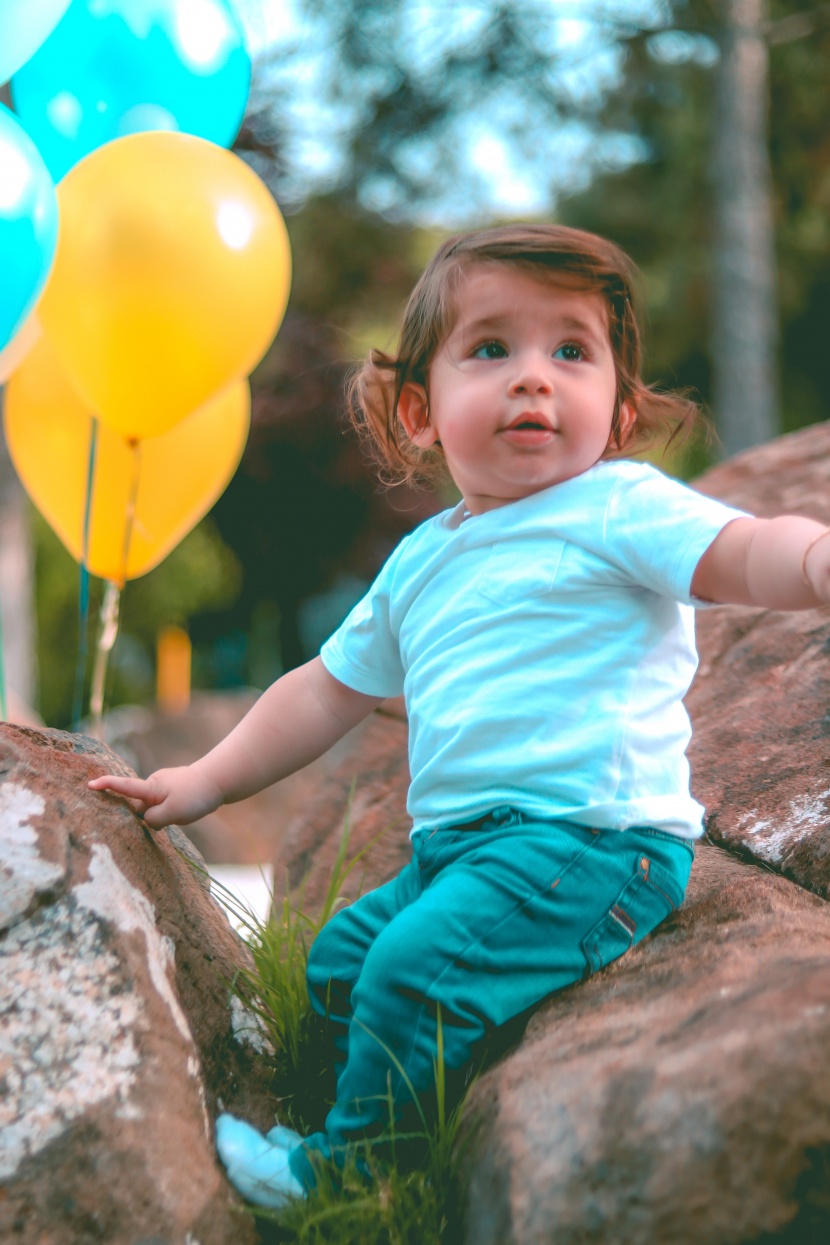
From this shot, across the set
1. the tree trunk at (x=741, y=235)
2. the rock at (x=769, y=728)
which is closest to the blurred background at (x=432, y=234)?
the tree trunk at (x=741, y=235)

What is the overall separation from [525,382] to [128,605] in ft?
33.9

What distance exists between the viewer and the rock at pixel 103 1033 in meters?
1.11

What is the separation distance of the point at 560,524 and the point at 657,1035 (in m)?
0.67

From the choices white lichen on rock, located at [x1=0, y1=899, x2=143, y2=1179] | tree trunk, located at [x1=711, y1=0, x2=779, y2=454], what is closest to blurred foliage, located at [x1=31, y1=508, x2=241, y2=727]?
tree trunk, located at [x1=711, y1=0, x2=779, y2=454]

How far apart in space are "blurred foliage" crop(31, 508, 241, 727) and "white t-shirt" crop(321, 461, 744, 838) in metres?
9.34

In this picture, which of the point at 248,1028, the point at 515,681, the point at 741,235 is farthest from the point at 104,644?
the point at 741,235

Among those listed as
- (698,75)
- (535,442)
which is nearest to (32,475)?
(535,442)

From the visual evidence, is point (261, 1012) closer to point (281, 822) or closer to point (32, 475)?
point (32, 475)

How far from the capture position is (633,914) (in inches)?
54.4

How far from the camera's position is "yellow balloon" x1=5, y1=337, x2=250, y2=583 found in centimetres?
337

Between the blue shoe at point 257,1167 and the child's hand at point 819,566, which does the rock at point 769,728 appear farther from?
the blue shoe at point 257,1167

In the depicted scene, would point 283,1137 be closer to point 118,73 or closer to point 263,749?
point 263,749

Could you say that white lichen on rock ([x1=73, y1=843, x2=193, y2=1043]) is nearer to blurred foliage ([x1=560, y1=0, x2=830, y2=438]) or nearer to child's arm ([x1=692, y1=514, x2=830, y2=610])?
child's arm ([x1=692, y1=514, x2=830, y2=610])

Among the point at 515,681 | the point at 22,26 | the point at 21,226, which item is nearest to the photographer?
the point at 515,681
